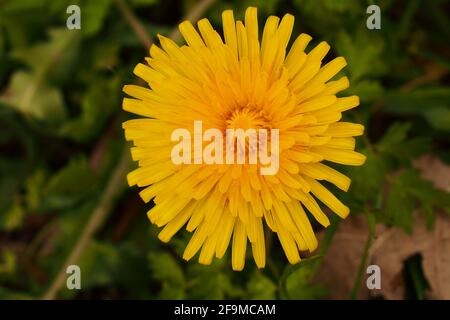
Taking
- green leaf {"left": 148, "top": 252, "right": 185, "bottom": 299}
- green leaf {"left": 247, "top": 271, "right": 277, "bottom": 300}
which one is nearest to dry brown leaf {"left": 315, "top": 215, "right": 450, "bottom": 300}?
green leaf {"left": 247, "top": 271, "right": 277, "bottom": 300}

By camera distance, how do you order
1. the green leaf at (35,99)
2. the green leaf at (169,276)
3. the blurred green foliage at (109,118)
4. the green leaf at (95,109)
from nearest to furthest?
the green leaf at (169,276), the blurred green foliage at (109,118), the green leaf at (95,109), the green leaf at (35,99)

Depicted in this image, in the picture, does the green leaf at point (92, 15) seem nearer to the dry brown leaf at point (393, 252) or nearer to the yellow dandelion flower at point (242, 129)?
the yellow dandelion flower at point (242, 129)

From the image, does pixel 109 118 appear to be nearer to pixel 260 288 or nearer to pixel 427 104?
pixel 260 288

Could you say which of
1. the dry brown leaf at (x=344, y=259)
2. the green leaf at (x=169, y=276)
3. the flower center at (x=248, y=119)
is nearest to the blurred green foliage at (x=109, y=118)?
the green leaf at (x=169, y=276)

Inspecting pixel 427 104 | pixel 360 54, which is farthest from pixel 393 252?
pixel 360 54

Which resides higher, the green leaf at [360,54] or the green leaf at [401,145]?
the green leaf at [360,54]

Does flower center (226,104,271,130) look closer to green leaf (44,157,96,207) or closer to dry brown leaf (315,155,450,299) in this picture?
dry brown leaf (315,155,450,299)

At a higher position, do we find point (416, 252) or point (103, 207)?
point (103, 207)

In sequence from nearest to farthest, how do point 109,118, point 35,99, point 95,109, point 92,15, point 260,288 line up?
1. point 260,288
2. point 92,15
3. point 95,109
4. point 35,99
5. point 109,118
